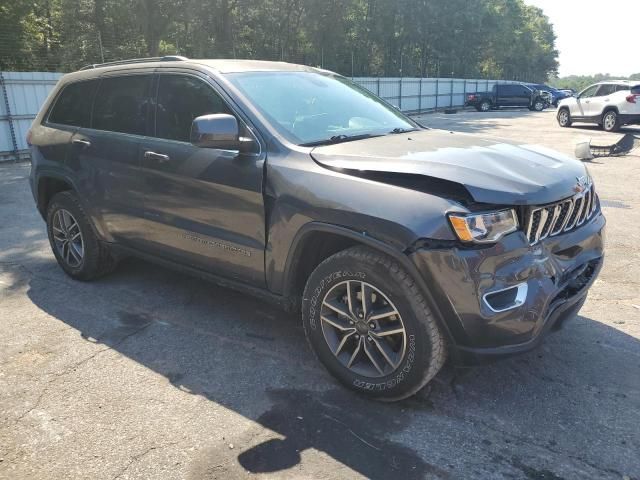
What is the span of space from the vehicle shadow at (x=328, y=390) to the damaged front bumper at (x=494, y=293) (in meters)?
0.46

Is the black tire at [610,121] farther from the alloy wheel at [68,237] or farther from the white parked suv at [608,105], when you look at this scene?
the alloy wheel at [68,237]

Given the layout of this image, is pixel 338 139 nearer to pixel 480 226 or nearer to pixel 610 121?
pixel 480 226

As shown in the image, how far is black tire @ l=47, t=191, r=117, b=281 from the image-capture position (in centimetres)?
474

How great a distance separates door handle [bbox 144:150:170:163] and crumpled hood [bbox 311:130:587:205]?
4.01 feet

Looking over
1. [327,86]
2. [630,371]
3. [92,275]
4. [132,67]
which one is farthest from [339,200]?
[92,275]

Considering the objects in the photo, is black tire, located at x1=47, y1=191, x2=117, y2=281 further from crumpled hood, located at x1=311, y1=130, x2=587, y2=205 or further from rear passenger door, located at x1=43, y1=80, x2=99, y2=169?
crumpled hood, located at x1=311, y1=130, x2=587, y2=205

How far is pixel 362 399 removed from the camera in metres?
3.11

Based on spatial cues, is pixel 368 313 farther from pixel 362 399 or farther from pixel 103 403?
pixel 103 403

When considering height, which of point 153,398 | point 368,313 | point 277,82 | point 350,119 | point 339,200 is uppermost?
point 277,82

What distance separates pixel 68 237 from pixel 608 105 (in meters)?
19.9

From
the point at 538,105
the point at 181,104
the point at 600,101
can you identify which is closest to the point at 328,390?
the point at 181,104

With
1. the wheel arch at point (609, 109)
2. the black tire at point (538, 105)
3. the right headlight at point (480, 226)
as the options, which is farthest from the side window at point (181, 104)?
the black tire at point (538, 105)

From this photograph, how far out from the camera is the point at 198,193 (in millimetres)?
3656

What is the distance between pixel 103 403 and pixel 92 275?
6.74ft
